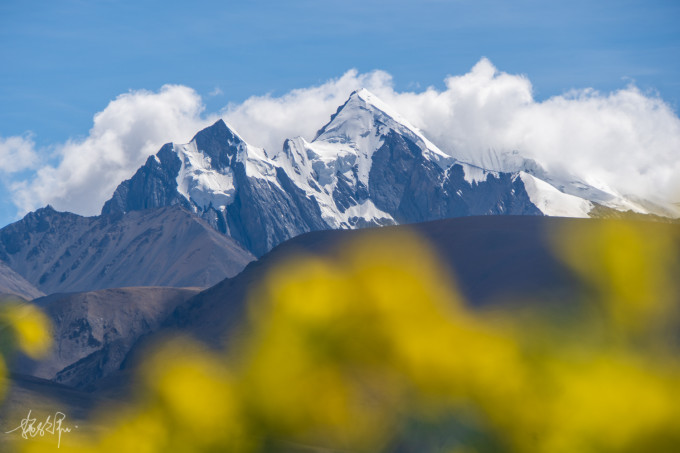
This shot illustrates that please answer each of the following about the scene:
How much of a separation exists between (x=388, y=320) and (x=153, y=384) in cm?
4682

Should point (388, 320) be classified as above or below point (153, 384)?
above

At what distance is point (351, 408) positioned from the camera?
138 meters

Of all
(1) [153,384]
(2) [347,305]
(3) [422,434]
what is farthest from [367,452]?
(1) [153,384]

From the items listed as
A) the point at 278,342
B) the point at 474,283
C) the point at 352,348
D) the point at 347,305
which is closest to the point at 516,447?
the point at 278,342

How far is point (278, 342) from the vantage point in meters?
128

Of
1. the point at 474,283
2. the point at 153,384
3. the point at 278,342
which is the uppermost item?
the point at 474,283

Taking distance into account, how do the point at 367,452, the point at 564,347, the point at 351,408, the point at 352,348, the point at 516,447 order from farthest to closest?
the point at 352,348
the point at 351,408
the point at 367,452
the point at 564,347
the point at 516,447

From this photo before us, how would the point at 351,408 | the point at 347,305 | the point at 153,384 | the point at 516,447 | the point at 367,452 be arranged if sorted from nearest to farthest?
the point at 516,447
the point at 367,452
the point at 351,408
the point at 347,305
the point at 153,384

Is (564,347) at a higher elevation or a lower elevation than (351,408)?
higher

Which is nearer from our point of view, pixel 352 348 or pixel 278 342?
pixel 278 342

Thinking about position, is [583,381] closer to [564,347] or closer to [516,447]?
[516,447]

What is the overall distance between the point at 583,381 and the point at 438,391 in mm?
21132

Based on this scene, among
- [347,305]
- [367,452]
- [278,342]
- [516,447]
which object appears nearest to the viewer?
[516,447]

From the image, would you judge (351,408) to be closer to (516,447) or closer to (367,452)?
(367,452)
